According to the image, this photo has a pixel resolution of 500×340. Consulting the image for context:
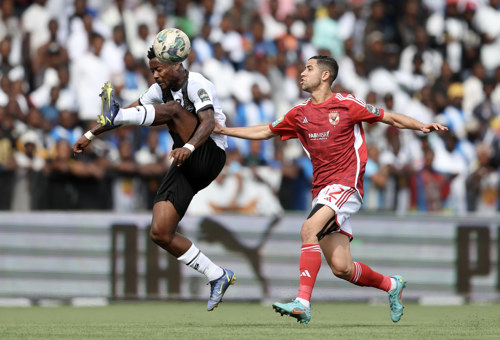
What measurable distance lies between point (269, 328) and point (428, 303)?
17.3 feet

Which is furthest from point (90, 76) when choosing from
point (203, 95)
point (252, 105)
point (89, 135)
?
point (89, 135)

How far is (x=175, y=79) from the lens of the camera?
9766 mm

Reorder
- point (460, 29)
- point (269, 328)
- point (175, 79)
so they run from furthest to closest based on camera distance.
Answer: point (460, 29), point (175, 79), point (269, 328)

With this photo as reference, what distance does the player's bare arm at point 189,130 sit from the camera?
9.18 meters

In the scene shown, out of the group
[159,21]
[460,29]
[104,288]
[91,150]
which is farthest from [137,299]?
[460,29]

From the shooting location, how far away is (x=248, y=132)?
33.1 ft

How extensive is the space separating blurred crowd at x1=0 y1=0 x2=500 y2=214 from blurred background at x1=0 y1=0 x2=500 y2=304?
1.0 inches

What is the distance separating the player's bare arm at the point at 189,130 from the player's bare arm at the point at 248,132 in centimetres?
31

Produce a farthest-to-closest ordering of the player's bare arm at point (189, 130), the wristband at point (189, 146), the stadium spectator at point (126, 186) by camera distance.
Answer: the stadium spectator at point (126, 186) → the wristband at point (189, 146) → the player's bare arm at point (189, 130)

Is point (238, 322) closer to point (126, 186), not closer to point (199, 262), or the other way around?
point (199, 262)

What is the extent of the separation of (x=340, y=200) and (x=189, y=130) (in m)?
1.62

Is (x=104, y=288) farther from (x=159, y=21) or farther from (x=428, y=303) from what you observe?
(x=159, y=21)

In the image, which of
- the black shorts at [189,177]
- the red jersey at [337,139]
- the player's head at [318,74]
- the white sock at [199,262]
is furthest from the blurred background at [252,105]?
the player's head at [318,74]

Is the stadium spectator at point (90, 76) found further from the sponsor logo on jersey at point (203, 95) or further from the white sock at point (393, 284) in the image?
the white sock at point (393, 284)
